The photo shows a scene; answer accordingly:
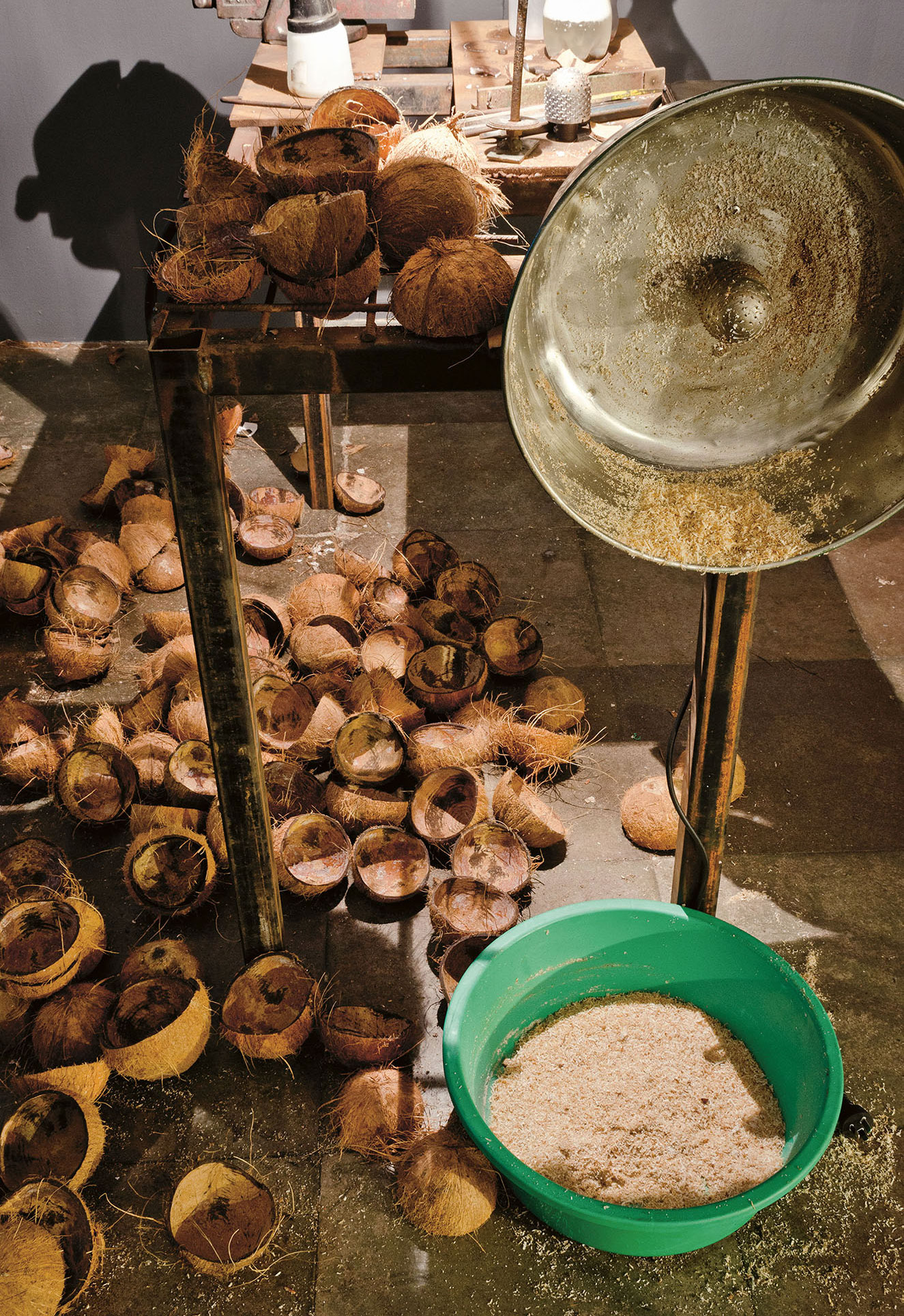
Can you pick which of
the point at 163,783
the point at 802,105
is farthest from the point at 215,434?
the point at 163,783

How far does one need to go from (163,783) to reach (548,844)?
110 cm

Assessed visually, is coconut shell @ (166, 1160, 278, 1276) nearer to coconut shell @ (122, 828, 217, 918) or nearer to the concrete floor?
the concrete floor

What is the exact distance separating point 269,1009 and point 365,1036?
0.77 feet

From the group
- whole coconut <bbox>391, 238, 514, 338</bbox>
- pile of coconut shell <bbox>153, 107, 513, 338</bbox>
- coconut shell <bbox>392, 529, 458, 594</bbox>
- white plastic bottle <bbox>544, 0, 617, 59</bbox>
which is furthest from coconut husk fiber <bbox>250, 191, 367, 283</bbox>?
white plastic bottle <bbox>544, 0, 617, 59</bbox>

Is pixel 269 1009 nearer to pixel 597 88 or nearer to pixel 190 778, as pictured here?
pixel 190 778

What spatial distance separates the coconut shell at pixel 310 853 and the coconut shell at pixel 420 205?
1.44m

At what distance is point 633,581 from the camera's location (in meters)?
4.09

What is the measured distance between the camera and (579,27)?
4.05 metres

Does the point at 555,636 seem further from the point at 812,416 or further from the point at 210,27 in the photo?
the point at 210,27

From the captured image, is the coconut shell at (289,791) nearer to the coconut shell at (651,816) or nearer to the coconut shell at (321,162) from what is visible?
the coconut shell at (651,816)

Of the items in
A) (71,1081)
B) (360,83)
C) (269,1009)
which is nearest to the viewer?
(71,1081)

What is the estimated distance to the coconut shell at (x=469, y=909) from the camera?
8.19 feet

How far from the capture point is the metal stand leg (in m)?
4.06

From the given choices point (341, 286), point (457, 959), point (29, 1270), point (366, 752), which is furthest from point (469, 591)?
point (29, 1270)
